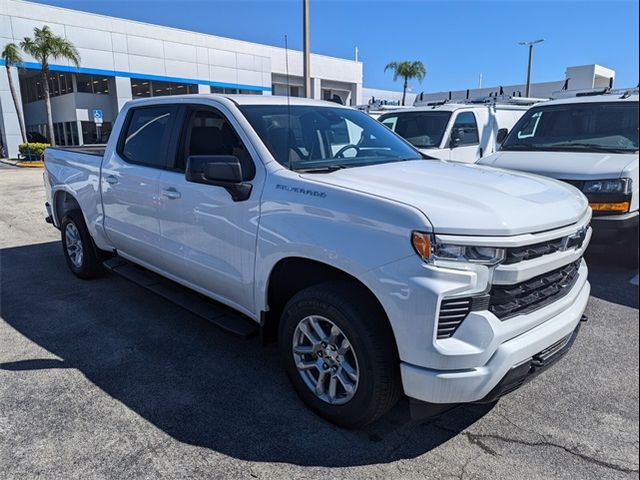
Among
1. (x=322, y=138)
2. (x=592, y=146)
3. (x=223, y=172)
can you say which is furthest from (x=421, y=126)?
(x=223, y=172)

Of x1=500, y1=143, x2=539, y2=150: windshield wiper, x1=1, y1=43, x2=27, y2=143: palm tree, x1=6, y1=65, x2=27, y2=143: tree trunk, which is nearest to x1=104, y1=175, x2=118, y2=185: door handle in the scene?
x1=500, y1=143, x2=539, y2=150: windshield wiper

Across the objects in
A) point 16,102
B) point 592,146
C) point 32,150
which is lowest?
point 32,150

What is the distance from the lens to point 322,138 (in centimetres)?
383

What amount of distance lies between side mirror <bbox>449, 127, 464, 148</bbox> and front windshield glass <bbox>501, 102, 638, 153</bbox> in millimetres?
1624

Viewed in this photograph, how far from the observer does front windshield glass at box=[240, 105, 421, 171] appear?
3.45m

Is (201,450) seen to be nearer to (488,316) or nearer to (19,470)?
(19,470)

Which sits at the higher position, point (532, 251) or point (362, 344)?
point (532, 251)

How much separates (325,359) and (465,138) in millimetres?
7468

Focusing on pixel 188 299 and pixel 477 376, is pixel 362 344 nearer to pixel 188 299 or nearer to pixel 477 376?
pixel 477 376

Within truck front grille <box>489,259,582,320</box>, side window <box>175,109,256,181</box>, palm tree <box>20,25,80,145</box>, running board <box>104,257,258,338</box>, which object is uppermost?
palm tree <box>20,25,80,145</box>

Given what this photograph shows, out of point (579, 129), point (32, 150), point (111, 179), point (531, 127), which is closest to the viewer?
point (111, 179)

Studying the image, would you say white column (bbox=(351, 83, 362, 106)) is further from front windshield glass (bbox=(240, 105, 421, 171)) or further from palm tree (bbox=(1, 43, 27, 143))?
front windshield glass (bbox=(240, 105, 421, 171))

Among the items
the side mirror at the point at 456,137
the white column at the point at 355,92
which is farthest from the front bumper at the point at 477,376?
the white column at the point at 355,92

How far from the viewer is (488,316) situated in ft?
7.90
